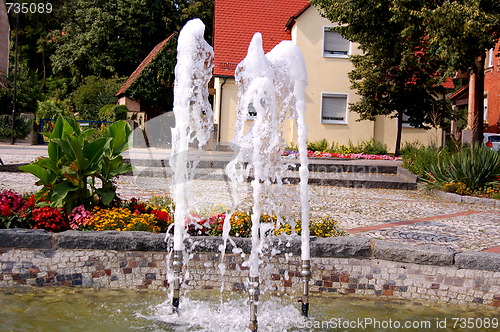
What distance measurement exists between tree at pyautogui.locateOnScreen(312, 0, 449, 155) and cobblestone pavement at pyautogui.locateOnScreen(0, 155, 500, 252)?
4465mm

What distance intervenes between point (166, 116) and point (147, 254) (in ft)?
87.5

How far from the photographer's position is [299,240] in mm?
5926

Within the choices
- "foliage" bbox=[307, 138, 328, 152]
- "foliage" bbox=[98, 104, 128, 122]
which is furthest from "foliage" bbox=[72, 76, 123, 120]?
"foliage" bbox=[307, 138, 328, 152]

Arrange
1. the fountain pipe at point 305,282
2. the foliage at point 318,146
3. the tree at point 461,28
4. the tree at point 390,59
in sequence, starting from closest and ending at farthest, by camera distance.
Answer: the fountain pipe at point 305,282 < the tree at point 461,28 < the tree at point 390,59 < the foliage at point 318,146

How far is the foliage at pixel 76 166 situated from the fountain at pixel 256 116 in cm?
121

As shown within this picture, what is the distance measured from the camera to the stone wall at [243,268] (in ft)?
18.6

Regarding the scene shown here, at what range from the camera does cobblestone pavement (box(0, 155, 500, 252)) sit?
7.95 meters

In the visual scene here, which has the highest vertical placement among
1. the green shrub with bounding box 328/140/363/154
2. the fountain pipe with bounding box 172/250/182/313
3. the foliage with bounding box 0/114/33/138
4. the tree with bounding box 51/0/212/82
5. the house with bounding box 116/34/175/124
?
the tree with bounding box 51/0/212/82

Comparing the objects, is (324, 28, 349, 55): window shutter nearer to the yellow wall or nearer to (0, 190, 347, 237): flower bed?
the yellow wall

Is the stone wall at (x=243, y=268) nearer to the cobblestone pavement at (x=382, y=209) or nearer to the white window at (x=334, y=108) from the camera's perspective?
the cobblestone pavement at (x=382, y=209)

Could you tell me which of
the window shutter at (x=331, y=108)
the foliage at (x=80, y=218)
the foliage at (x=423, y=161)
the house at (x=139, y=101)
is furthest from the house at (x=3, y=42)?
the foliage at (x=80, y=218)

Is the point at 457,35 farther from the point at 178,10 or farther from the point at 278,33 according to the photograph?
the point at 178,10

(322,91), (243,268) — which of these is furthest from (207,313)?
(322,91)

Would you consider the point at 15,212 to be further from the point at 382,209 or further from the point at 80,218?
the point at 382,209
